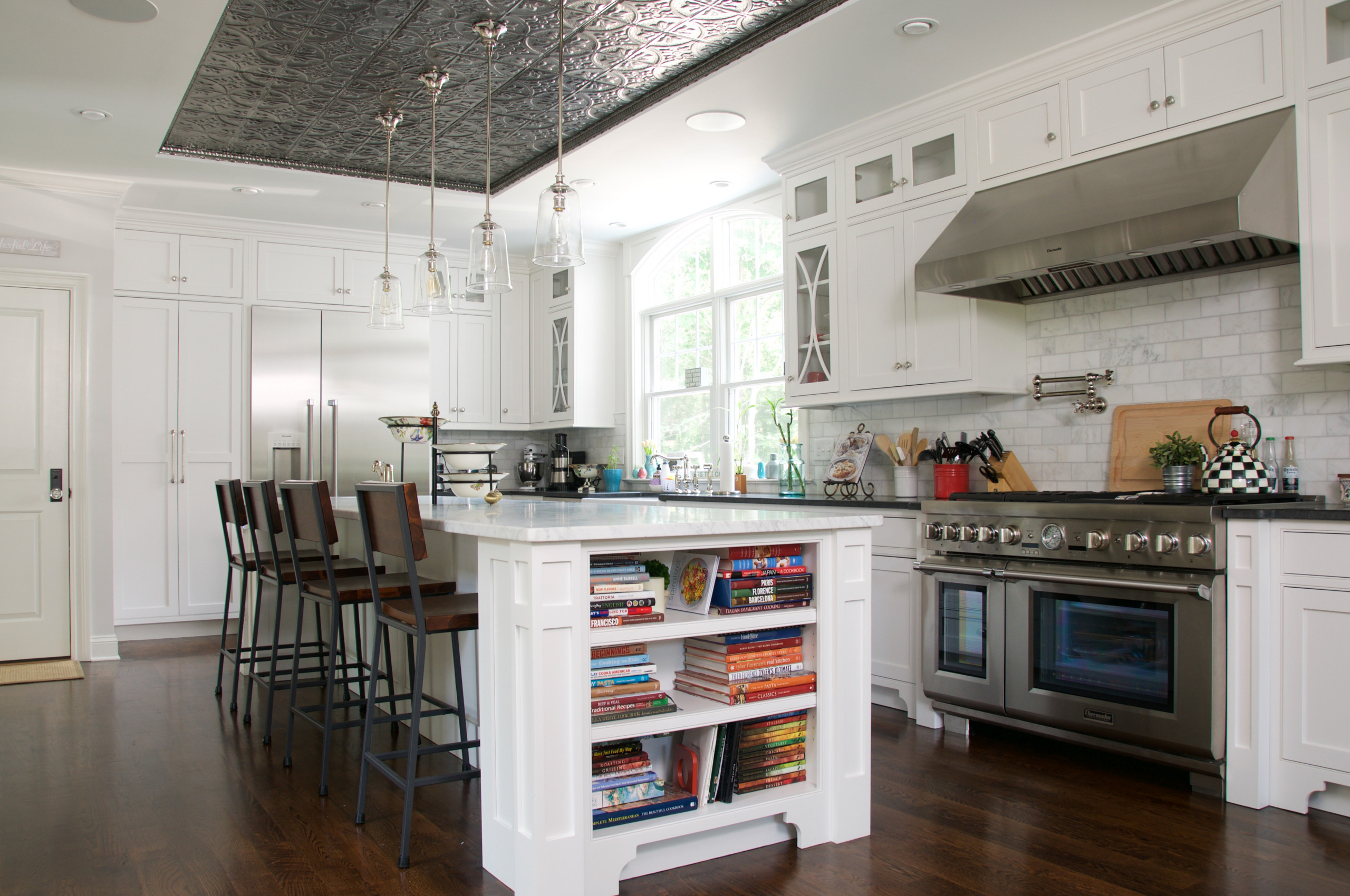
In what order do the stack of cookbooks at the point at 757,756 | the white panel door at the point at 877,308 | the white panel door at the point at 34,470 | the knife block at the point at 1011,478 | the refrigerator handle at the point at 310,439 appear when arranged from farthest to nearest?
the refrigerator handle at the point at 310,439, the white panel door at the point at 34,470, the white panel door at the point at 877,308, the knife block at the point at 1011,478, the stack of cookbooks at the point at 757,756

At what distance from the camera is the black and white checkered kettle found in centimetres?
303

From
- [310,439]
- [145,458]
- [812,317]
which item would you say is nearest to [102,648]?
[145,458]

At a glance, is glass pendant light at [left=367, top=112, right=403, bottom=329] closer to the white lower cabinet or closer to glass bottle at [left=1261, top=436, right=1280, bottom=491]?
the white lower cabinet

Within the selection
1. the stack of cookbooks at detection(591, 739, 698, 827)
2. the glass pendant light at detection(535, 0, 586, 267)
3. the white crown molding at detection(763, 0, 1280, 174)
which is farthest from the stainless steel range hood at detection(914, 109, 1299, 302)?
the stack of cookbooks at detection(591, 739, 698, 827)

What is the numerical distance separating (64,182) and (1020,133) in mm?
5066

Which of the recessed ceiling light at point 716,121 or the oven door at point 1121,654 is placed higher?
the recessed ceiling light at point 716,121

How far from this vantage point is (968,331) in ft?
12.8

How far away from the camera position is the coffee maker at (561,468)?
6883 millimetres

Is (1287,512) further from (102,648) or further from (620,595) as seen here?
(102,648)

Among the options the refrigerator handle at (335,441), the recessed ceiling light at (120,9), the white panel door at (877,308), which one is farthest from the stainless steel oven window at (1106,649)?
the refrigerator handle at (335,441)

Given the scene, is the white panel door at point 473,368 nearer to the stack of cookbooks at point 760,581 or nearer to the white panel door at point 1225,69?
the stack of cookbooks at point 760,581

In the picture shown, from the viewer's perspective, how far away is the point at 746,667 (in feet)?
8.00

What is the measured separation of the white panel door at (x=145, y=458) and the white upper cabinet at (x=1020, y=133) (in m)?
4.89

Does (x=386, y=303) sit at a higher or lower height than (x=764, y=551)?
higher
